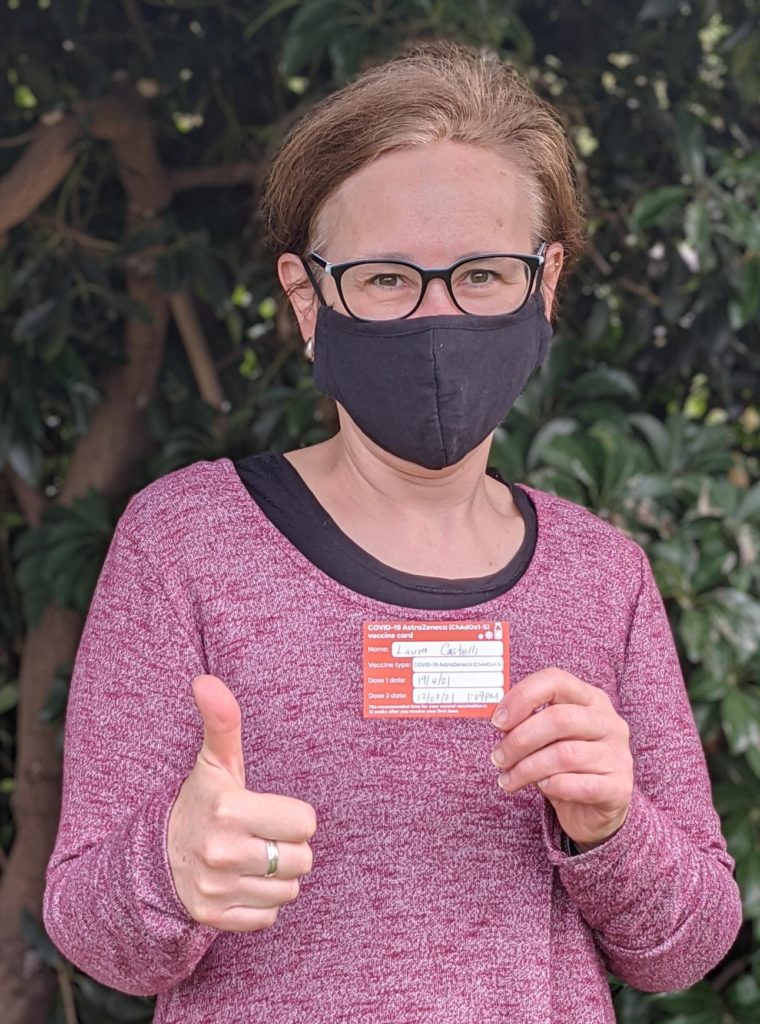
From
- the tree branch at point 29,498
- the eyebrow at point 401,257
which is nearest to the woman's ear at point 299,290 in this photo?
the eyebrow at point 401,257

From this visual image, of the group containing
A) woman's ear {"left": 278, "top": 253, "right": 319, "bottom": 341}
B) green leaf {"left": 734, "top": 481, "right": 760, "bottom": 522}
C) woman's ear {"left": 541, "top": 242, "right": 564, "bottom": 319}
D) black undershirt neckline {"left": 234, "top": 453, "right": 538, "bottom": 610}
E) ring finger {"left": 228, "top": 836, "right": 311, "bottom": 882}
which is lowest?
green leaf {"left": 734, "top": 481, "right": 760, "bottom": 522}

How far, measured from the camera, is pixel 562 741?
2.78ft

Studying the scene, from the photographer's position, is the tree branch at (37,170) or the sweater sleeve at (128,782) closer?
the sweater sleeve at (128,782)

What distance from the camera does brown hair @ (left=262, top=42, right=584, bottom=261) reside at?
1049 millimetres

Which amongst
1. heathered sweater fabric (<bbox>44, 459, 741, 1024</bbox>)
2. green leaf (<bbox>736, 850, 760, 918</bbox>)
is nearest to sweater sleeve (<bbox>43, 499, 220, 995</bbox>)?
heathered sweater fabric (<bbox>44, 459, 741, 1024</bbox>)

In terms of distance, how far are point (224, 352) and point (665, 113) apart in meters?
0.93

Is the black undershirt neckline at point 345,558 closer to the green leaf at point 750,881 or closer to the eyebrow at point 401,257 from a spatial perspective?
the eyebrow at point 401,257

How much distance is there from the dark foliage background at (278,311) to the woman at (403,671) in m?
0.71

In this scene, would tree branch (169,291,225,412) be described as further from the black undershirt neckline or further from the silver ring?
the silver ring

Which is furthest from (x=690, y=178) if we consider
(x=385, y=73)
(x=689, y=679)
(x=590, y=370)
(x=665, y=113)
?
(x=385, y=73)

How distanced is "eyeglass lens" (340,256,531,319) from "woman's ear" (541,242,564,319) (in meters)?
0.09

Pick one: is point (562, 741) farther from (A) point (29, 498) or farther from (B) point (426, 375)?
(A) point (29, 498)

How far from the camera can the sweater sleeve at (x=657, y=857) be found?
947 millimetres

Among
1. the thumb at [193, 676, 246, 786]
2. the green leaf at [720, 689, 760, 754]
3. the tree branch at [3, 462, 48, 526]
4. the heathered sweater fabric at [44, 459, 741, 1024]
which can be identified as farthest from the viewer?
the tree branch at [3, 462, 48, 526]
